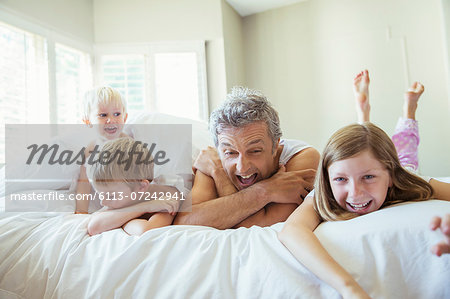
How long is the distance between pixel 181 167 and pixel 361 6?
3446 millimetres

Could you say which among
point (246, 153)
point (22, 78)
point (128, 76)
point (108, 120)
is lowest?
point (246, 153)

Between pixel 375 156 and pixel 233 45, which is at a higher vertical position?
pixel 233 45

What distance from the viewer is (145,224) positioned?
1133 millimetres

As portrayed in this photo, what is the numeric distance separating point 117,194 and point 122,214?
96 mm

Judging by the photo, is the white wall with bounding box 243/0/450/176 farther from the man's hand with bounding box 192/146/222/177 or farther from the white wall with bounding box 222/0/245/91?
the man's hand with bounding box 192/146/222/177

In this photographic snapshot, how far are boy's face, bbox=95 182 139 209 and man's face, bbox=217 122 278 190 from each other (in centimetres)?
37

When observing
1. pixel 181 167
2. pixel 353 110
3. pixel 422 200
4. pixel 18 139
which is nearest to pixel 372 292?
pixel 422 200

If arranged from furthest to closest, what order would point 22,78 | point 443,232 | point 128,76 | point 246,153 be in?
1. point 128,76
2. point 22,78
3. point 246,153
4. point 443,232

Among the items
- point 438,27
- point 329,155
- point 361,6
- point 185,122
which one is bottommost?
point 329,155

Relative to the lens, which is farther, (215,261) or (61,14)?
(61,14)

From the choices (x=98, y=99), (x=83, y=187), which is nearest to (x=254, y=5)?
(x=98, y=99)

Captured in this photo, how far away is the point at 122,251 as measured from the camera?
3.26 feet

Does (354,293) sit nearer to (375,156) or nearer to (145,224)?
(375,156)

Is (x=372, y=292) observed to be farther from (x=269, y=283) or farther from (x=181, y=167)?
(x=181, y=167)
